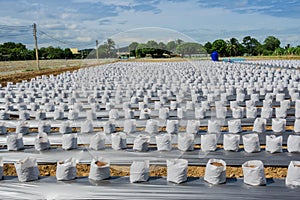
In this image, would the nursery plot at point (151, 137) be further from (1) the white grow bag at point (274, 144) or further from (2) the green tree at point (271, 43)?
(2) the green tree at point (271, 43)

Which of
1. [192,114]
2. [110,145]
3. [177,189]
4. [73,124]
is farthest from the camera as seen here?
[192,114]

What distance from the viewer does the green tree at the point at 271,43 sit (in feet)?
279

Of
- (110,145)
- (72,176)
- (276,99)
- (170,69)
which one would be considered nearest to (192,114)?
→ (110,145)

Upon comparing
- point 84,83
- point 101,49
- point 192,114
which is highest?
point 101,49

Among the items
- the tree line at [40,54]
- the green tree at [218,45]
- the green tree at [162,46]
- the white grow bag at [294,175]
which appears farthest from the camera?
the tree line at [40,54]

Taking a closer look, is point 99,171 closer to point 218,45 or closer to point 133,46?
point 133,46

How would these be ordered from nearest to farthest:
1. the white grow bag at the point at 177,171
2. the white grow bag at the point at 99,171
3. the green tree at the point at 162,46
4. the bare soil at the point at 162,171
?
the white grow bag at the point at 177,171, the white grow bag at the point at 99,171, the bare soil at the point at 162,171, the green tree at the point at 162,46

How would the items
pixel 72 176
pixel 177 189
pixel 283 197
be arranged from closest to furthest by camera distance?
pixel 283 197, pixel 177 189, pixel 72 176

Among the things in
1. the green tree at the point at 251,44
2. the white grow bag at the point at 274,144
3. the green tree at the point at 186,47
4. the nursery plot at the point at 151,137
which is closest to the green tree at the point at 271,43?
the green tree at the point at 251,44

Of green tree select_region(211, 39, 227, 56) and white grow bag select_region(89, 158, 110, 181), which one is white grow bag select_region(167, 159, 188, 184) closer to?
white grow bag select_region(89, 158, 110, 181)

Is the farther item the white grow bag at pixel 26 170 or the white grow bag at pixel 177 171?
the white grow bag at pixel 26 170

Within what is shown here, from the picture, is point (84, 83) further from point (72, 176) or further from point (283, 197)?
point (283, 197)

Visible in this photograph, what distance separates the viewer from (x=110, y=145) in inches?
148

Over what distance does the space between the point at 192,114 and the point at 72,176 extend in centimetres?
264
